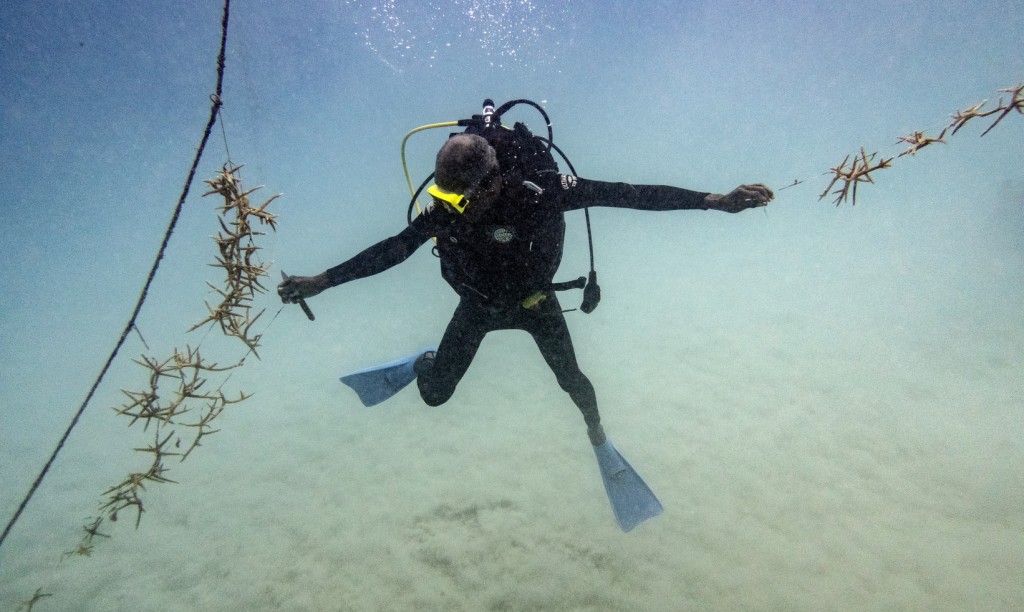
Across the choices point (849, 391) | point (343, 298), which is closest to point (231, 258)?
point (849, 391)

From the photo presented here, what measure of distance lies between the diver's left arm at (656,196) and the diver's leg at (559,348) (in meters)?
1.17

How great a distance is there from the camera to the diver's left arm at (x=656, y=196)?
275cm

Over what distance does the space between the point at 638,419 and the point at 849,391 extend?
4.59 metres

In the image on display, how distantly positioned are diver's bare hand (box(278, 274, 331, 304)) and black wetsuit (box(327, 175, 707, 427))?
10cm

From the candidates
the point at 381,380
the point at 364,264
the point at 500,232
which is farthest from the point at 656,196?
the point at 381,380

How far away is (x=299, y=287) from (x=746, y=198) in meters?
3.33

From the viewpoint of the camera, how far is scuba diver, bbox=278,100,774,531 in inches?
123

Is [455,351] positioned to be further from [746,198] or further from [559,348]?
[746,198]

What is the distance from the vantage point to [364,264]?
11.2 feet

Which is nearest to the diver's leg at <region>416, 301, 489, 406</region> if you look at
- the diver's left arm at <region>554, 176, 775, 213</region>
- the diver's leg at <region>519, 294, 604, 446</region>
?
the diver's leg at <region>519, 294, 604, 446</region>

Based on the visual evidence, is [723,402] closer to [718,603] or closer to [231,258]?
[718,603]

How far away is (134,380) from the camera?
1691cm

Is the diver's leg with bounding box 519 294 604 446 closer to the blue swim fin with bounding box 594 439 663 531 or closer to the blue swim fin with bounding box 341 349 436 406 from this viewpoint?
the blue swim fin with bounding box 594 439 663 531

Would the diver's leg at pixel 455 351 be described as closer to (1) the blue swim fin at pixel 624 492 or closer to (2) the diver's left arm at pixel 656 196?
(2) the diver's left arm at pixel 656 196
